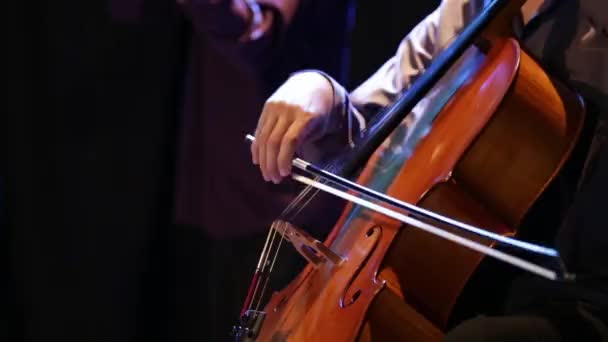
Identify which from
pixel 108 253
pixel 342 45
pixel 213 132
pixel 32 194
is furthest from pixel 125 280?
pixel 342 45

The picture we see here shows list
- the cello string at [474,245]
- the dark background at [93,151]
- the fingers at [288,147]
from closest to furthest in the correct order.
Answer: the cello string at [474,245]
the fingers at [288,147]
the dark background at [93,151]

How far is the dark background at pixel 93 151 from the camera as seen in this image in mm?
1233

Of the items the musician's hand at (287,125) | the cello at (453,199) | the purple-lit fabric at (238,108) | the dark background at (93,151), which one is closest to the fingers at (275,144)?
the musician's hand at (287,125)

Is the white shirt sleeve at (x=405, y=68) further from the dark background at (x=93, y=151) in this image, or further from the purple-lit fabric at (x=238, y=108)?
the dark background at (x=93, y=151)

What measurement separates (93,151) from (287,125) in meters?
0.69

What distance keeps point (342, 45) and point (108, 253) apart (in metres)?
0.60

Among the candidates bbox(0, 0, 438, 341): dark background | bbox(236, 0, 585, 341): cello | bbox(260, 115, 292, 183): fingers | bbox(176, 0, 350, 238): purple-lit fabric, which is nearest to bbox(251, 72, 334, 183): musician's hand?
bbox(260, 115, 292, 183): fingers

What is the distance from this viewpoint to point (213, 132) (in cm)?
115

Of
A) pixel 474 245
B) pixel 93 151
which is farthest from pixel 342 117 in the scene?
pixel 93 151

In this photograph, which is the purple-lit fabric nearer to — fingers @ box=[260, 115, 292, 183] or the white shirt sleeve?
the white shirt sleeve

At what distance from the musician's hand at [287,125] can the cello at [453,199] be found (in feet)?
0.38

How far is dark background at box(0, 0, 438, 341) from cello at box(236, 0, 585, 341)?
61cm

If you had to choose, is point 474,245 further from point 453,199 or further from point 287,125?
point 287,125

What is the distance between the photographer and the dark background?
1.23 meters
